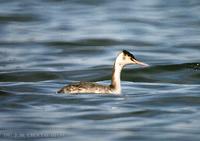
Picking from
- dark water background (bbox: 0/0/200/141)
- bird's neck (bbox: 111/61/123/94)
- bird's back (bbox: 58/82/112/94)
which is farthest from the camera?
bird's neck (bbox: 111/61/123/94)

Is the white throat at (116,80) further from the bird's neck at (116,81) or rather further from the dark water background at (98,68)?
the dark water background at (98,68)

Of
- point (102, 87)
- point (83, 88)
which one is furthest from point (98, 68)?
point (83, 88)

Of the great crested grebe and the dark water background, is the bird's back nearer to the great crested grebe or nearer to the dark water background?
the great crested grebe

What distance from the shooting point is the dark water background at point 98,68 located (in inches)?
747

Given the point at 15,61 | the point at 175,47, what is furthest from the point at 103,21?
the point at 15,61

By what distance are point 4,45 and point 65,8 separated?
929cm

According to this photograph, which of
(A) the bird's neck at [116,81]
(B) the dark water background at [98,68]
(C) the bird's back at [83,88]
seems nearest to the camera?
(B) the dark water background at [98,68]

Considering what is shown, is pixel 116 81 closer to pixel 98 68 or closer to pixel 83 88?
pixel 83 88

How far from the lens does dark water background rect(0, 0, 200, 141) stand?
1897 cm

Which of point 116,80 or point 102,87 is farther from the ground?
point 116,80

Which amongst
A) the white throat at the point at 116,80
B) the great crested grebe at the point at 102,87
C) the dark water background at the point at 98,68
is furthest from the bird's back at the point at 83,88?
the white throat at the point at 116,80

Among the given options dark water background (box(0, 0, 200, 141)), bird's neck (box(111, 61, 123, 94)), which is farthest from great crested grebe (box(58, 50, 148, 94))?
dark water background (box(0, 0, 200, 141))

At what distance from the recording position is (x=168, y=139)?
1784 centimetres

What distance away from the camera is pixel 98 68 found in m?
27.4
